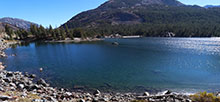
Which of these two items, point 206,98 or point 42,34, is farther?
point 42,34

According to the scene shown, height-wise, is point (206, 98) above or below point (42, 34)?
below

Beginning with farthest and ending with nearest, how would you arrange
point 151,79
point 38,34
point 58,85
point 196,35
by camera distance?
point 196,35, point 38,34, point 151,79, point 58,85

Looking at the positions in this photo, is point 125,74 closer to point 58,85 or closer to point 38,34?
point 58,85

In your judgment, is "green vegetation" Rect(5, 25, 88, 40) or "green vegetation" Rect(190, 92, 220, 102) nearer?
"green vegetation" Rect(190, 92, 220, 102)

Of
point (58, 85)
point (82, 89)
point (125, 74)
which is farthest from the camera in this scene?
point (125, 74)

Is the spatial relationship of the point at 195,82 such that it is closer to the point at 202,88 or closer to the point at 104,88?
the point at 202,88

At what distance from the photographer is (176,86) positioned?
25.8 metres

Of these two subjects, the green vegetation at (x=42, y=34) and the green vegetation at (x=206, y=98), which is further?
the green vegetation at (x=42, y=34)

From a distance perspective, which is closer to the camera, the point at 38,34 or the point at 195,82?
the point at 195,82

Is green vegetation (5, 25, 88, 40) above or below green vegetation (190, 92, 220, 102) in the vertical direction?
above

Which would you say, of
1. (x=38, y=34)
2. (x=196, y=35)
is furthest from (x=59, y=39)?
(x=196, y=35)

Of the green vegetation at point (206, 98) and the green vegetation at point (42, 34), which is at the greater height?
the green vegetation at point (42, 34)

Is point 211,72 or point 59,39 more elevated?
point 59,39

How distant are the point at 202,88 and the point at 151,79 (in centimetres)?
885
